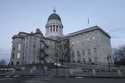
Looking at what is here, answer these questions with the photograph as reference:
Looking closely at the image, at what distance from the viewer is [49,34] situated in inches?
3824

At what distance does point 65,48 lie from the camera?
297ft

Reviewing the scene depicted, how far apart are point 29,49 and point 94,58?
3351cm

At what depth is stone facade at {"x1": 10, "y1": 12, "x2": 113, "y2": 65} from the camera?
7525 centimetres

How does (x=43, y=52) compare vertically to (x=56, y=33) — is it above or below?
below

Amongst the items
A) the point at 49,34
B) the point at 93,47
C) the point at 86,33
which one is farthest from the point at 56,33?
the point at 93,47

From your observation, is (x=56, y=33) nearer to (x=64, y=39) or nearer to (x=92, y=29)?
(x=64, y=39)

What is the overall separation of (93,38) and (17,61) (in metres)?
41.5

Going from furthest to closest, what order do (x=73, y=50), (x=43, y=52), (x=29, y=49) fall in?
(x=73, y=50) → (x=43, y=52) → (x=29, y=49)

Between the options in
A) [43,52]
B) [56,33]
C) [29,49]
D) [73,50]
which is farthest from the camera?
[56,33]

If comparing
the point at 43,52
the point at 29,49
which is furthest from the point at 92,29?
the point at 29,49

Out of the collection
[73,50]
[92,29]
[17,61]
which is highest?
[92,29]

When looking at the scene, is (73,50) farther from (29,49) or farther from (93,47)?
(29,49)

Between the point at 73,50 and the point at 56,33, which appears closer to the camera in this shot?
the point at 73,50

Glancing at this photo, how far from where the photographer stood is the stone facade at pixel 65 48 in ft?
247
